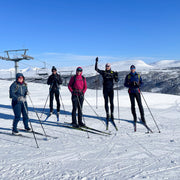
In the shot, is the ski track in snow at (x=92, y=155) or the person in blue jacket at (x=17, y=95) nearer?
the ski track in snow at (x=92, y=155)

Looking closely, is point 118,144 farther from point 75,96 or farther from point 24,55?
point 24,55

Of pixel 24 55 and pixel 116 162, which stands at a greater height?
pixel 24 55

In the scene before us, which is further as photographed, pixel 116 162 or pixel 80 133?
pixel 80 133

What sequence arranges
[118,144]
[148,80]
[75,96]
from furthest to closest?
[148,80], [75,96], [118,144]

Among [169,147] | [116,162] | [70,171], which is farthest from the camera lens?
[169,147]

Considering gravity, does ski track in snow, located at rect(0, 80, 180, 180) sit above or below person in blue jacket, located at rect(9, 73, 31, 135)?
below

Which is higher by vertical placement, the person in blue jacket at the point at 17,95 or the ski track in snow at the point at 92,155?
the person in blue jacket at the point at 17,95

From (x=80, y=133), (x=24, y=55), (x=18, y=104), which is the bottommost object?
(x=80, y=133)

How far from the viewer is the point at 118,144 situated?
5.40 meters

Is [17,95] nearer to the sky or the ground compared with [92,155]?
nearer to the sky

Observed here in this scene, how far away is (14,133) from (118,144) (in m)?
3.54

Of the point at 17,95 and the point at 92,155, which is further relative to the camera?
the point at 17,95

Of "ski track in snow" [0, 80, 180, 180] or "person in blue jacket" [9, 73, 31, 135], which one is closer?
"ski track in snow" [0, 80, 180, 180]

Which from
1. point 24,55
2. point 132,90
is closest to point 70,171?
point 132,90
